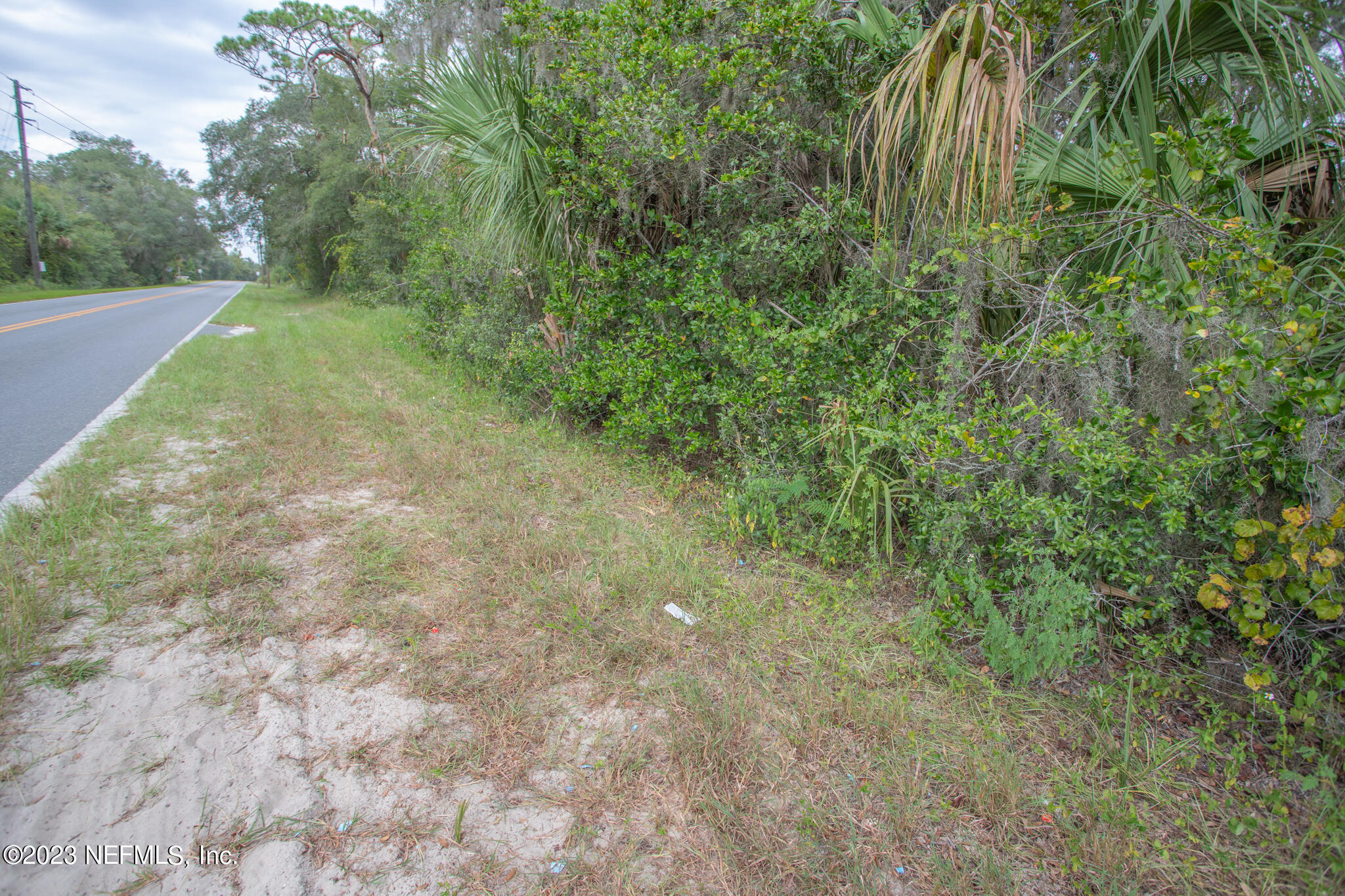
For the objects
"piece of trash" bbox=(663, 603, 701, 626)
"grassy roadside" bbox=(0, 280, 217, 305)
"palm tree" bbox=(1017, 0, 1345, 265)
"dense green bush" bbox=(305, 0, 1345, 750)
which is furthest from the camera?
"grassy roadside" bbox=(0, 280, 217, 305)

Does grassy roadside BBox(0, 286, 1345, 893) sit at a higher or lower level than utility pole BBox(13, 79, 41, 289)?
lower

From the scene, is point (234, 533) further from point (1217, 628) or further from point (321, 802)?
point (1217, 628)

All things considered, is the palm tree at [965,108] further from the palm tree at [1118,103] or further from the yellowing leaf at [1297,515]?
the yellowing leaf at [1297,515]

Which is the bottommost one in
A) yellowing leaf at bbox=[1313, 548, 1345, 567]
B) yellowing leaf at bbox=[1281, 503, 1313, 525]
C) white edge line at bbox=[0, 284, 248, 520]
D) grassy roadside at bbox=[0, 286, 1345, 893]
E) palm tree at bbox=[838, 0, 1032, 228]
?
grassy roadside at bbox=[0, 286, 1345, 893]

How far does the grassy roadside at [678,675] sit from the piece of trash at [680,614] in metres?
0.04

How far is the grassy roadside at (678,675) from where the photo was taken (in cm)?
178

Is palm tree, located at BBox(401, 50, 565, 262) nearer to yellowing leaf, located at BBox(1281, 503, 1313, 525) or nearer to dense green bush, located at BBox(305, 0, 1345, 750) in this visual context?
dense green bush, located at BBox(305, 0, 1345, 750)

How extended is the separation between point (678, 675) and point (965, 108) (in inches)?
105

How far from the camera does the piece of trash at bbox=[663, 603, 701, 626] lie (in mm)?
2871

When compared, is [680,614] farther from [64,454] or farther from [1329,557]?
[64,454]

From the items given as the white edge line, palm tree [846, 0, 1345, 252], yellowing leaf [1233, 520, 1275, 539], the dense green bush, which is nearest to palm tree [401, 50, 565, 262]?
the dense green bush

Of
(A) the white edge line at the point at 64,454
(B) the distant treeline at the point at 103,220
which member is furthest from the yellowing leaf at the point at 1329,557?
(B) the distant treeline at the point at 103,220

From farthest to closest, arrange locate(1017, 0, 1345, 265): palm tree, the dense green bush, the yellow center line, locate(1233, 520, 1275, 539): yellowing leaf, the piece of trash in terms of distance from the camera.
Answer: the yellow center line → the piece of trash → locate(1017, 0, 1345, 265): palm tree → the dense green bush → locate(1233, 520, 1275, 539): yellowing leaf

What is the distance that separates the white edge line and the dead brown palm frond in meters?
4.83
